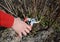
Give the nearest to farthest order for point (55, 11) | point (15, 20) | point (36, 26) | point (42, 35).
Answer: point (15, 20) → point (42, 35) → point (36, 26) → point (55, 11)

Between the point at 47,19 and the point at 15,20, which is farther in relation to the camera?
the point at 47,19

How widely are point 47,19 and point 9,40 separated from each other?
659mm

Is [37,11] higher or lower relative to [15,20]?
lower

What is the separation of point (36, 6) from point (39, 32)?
1.62 ft

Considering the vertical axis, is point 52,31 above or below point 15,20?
below

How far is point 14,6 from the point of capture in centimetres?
341

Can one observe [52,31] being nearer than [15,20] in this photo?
No

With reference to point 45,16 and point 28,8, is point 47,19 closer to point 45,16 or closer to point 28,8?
point 45,16

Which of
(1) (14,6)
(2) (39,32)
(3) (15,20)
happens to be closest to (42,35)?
(2) (39,32)

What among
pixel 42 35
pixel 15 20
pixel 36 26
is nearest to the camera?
pixel 15 20

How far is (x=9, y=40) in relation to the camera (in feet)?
9.18

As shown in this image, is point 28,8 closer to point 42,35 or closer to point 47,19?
point 47,19

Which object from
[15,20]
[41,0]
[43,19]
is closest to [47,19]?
[43,19]

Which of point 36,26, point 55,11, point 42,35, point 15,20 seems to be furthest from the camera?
point 55,11
